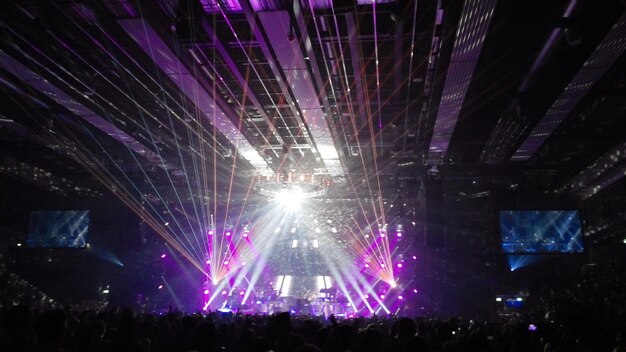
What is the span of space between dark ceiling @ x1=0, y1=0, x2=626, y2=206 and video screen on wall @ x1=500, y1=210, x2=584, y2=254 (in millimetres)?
1500

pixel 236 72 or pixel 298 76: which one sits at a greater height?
pixel 236 72

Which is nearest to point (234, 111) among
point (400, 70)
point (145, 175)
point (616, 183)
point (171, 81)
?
point (171, 81)

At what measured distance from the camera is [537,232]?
34.1 feet

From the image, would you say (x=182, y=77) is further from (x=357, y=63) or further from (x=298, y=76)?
(x=357, y=63)

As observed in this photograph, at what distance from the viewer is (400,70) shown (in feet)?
22.4

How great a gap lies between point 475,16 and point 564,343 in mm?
3632

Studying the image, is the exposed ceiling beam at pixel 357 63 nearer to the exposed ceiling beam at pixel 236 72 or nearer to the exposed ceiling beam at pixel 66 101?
the exposed ceiling beam at pixel 236 72

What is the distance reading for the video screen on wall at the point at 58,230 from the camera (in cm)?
1314

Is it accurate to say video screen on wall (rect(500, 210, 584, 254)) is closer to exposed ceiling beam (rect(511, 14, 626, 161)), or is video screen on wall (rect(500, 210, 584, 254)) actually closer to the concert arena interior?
the concert arena interior

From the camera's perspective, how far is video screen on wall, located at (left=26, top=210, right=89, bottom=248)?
13.1 meters

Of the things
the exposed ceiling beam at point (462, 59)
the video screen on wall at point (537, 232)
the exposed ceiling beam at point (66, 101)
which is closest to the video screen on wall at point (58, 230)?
the exposed ceiling beam at point (66, 101)

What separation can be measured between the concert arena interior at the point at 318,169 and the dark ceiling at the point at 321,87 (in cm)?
5

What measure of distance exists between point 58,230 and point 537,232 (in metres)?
13.6

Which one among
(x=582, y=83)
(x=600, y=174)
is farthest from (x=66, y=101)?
(x=600, y=174)
